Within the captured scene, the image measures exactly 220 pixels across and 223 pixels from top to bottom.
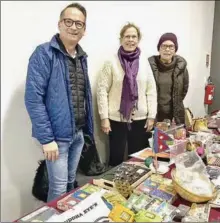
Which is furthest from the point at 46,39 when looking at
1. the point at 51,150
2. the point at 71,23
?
the point at 51,150

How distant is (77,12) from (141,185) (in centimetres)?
71

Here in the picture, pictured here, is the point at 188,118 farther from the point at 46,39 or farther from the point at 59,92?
the point at 46,39

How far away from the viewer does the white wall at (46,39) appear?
1044 millimetres

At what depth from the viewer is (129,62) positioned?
5.18 ft

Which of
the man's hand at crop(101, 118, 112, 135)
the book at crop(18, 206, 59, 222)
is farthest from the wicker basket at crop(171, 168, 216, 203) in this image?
the man's hand at crop(101, 118, 112, 135)

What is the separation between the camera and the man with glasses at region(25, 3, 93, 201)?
113cm

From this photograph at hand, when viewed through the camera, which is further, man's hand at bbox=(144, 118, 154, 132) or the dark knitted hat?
man's hand at bbox=(144, 118, 154, 132)

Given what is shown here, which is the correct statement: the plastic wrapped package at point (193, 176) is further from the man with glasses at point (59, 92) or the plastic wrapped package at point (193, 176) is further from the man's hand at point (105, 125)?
the man's hand at point (105, 125)

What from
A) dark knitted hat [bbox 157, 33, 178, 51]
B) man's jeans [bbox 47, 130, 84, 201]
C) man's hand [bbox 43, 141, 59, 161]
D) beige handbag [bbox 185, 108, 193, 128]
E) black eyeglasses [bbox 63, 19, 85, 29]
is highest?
black eyeglasses [bbox 63, 19, 85, 29]

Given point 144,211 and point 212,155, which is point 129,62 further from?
point 144,211

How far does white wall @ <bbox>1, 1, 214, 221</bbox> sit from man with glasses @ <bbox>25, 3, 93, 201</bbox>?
7 centimetres

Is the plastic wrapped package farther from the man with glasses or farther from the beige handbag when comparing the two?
the man with glasses

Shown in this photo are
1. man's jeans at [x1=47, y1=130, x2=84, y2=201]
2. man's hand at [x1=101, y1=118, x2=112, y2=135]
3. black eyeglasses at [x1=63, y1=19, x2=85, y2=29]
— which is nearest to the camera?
black eyeglasses at [x1=63, y1=19, x2=85, y2=29]

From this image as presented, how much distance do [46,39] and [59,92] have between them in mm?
258
